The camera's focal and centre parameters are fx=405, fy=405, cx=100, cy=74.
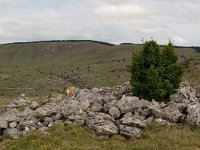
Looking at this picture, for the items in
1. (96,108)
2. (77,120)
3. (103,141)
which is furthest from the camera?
(96,108)

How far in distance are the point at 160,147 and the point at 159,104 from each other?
521cm

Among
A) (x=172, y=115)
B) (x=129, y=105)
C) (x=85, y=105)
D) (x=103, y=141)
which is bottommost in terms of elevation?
(x=103, y=141)

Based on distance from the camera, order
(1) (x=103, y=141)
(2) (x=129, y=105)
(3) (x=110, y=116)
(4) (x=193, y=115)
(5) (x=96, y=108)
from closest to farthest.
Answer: (1) (x=103, y=141) < (4) (x=193, y=115) < (3) (x=110, y=116) < (2) (x=129, y=105) < (5) (x=96, y=108)

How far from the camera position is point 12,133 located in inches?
892

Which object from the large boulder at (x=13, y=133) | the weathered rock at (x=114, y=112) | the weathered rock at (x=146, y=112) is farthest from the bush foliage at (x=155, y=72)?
the large boulder at (x=13, y=133)

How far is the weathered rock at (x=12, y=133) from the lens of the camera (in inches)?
881

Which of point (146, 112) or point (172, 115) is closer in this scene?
point (172, 115)

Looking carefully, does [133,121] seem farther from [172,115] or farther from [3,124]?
[3,124]

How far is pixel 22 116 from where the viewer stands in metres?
24.9

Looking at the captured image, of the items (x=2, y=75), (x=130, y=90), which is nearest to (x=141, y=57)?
(x=130, y=90)

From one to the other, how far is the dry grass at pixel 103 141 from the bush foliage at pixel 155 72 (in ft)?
14.6

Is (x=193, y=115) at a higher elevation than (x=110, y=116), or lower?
higher

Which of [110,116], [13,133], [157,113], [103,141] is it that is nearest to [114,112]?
[110,116]

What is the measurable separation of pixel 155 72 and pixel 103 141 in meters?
7.02
